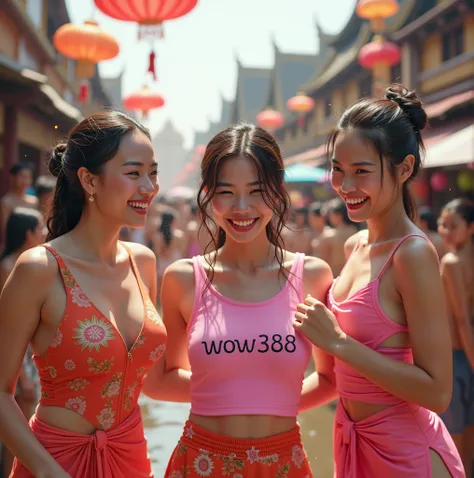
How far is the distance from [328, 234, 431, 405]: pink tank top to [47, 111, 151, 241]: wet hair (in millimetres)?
1030

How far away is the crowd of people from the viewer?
1.95 metres

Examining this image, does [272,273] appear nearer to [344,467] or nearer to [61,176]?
[344,467]

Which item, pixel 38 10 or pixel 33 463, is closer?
pixel 33 463

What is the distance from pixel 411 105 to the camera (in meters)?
2.26

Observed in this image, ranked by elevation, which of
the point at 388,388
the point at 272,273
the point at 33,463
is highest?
the point at 272,273

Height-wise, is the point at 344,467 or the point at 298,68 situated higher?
the point at 298,68

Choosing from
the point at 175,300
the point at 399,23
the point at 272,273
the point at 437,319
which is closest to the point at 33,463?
the point at 175,300

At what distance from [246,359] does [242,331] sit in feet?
0.32

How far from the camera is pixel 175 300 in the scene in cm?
225

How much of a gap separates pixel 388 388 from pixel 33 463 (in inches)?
45.7

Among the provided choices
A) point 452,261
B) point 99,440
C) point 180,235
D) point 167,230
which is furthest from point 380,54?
point 99,440

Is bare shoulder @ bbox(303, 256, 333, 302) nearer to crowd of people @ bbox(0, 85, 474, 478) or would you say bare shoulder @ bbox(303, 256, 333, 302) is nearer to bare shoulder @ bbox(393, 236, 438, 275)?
crowd of people @ bbox(0, 85, 474, 478)

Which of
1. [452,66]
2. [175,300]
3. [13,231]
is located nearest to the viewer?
[175,300]

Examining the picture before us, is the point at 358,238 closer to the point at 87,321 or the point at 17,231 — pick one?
the point at 87,321
